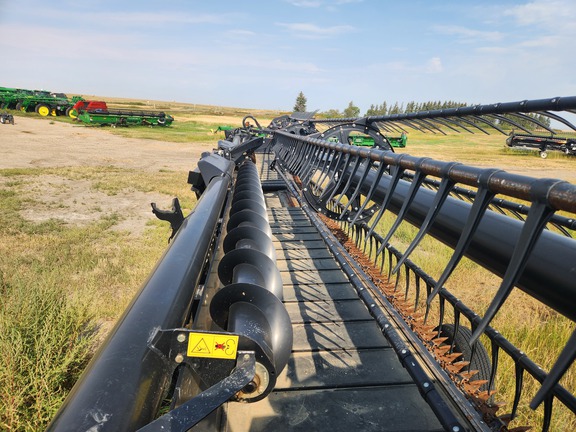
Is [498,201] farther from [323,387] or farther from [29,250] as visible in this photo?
[29,250]

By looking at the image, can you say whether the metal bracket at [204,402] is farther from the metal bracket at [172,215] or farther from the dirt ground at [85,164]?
the dirt ground at [85,164]

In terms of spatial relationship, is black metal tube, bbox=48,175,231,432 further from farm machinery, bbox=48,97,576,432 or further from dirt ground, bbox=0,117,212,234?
dirt ground, bbox=0,117,212,234

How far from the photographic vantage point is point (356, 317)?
332cm

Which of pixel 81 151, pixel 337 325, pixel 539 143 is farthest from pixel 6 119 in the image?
pixel 539 143

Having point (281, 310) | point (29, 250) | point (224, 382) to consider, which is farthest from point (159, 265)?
point (29, 250)

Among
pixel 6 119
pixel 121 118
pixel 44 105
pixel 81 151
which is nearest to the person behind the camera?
pixel 81 151

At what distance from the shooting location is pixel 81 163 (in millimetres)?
15422

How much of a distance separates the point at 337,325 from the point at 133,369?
243cm

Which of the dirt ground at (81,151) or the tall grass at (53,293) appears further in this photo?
the dirt ground at (81,151)

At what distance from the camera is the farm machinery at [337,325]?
3.06 feet

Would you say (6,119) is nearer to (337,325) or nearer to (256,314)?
(337,325)

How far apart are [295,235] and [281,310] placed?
4.04 m

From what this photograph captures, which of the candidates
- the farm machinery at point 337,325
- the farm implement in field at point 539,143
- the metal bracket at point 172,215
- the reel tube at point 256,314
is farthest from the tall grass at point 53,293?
the farm implement in field at point 539,143

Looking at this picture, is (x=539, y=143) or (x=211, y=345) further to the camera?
(x=539, y=143)
